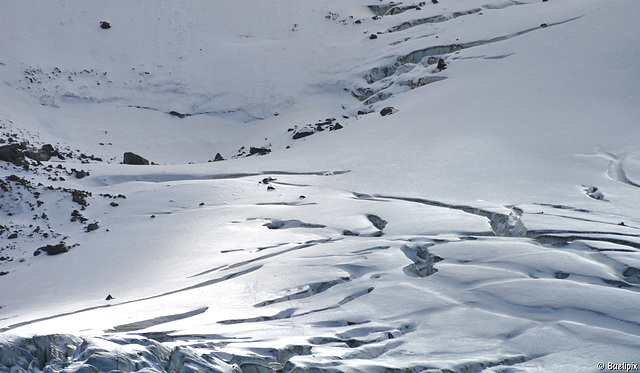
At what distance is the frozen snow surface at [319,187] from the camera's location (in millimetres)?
7039

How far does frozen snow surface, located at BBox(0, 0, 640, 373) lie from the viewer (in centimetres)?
704

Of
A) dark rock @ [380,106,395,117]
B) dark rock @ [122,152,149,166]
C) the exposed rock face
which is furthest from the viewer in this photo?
dark rock @ [380,106,395,117]

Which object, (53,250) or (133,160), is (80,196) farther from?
(133,160)

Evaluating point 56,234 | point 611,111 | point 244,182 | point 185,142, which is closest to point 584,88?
point 611,111

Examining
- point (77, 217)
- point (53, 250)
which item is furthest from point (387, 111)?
point (53, 250)

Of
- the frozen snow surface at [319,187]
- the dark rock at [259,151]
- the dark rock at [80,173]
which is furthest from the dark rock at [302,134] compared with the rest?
the dark rock at [80,173]

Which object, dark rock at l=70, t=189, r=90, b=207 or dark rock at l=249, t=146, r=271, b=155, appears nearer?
dark rock at l=70, t=189, r=90, b=207

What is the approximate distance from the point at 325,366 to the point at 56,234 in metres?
8.09

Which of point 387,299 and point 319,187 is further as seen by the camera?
point 319,187

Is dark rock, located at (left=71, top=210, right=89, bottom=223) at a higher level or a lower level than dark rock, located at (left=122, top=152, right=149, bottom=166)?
lower

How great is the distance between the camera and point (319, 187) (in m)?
14.4

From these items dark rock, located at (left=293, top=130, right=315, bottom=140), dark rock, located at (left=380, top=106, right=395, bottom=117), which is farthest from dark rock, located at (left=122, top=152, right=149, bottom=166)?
dark rock, located at (left=380, top=106, right=395, bottom=117)

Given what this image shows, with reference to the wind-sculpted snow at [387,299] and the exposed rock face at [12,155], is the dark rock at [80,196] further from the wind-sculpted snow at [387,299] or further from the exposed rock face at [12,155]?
the wind-sculpted snow at [387,299]

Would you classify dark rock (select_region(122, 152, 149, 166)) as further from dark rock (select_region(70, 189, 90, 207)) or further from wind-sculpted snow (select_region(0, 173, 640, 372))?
wind-sculpted snow (select_region(0, 173, 640, 372))
